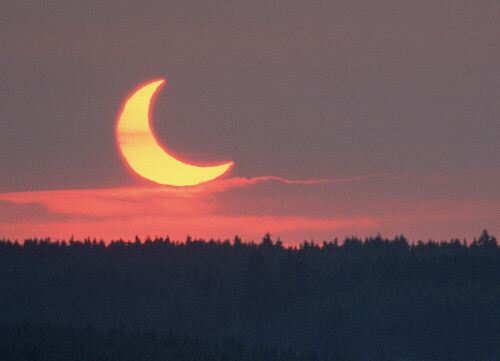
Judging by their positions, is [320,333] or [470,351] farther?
[320,333]

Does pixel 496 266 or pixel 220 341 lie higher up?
pixel 496 266

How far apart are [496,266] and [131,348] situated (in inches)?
3582

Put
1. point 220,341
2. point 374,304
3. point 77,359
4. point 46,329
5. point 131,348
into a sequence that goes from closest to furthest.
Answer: point 77,359 < point 131,348 < point 46,329 < point 220,341 < point 374,304

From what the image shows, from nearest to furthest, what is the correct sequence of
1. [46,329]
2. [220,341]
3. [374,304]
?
[46,329] < [220,341] < [374,304]

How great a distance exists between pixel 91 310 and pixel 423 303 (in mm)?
54222

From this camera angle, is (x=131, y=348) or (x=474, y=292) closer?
(x=131, y=348)

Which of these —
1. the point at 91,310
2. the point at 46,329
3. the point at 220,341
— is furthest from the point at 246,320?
the point at 46,329

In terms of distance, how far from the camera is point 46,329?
13712 cm

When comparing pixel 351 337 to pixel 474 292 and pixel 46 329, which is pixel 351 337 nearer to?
pixel 474 292

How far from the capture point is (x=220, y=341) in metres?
174

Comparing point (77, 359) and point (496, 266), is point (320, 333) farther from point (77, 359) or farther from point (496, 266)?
point (77, 359)

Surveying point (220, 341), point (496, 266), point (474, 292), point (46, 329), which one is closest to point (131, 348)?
point (46, 329)

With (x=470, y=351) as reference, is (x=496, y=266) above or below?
above

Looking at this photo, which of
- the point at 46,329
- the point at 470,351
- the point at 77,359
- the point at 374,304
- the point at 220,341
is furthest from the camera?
the point at 374,304
